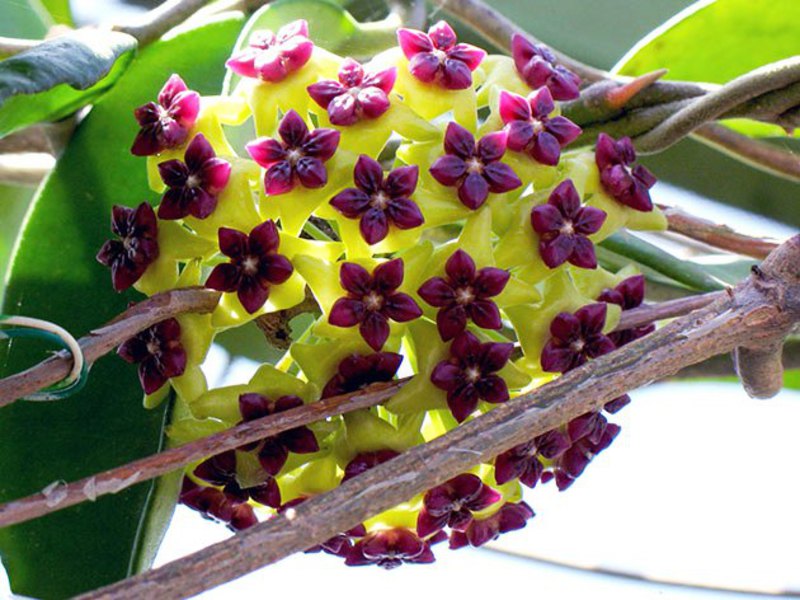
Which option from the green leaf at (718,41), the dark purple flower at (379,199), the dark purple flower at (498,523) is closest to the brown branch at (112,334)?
the dark purple flower at (379,199)

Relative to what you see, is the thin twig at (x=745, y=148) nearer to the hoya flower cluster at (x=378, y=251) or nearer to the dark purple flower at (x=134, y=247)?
the hoya flower cluster at (x=378, y=251)

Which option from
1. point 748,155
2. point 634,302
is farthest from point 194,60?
point 748,155

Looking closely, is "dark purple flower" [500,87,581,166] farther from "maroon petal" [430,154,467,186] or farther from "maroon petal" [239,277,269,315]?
"maroon petal" [239,277,269,315]

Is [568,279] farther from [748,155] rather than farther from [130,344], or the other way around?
[748,155]

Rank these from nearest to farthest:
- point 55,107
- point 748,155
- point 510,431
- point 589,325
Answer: point 510,431 → point 589,325 → point 55,107 → point 748,155

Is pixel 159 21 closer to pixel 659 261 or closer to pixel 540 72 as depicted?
pixel 540 72

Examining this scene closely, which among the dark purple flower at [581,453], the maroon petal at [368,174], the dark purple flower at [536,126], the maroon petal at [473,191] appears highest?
the dark purple flower at [536,126]

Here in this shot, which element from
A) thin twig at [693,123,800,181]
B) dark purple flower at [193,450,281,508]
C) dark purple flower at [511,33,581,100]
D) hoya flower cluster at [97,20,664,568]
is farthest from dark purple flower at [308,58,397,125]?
thin twig at [693,123,800,181]
